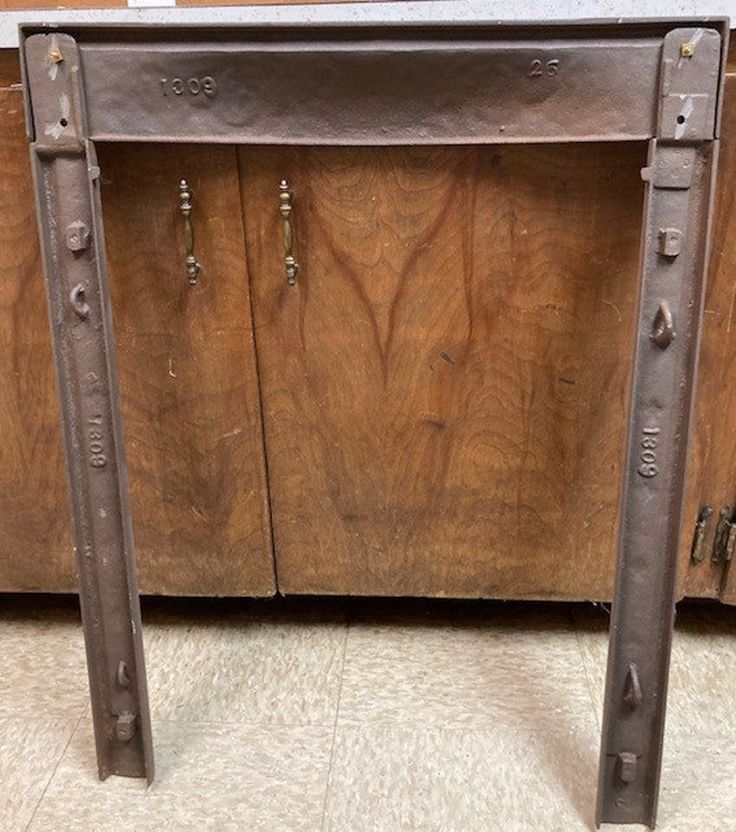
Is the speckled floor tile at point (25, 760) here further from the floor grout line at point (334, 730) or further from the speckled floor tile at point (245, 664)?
the floor grout line at point (334, 730)

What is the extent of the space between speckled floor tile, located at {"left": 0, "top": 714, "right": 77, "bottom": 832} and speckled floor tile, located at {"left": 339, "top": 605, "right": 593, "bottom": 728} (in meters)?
0.39

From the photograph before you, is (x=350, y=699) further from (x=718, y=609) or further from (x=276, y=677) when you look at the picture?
(x=718, y=609)

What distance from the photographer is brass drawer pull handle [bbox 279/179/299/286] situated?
1085 millimetres

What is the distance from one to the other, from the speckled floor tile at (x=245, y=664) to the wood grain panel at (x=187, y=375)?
0.10 m

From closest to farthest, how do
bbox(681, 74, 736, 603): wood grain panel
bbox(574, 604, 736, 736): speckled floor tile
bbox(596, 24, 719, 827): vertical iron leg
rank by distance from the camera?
bbox(596, 24, 719, 827): vertical iron leg
bbox(681, 74, 736, 603): wood grain panel
bbox(574, 604, 736, 736): speckled floor tile

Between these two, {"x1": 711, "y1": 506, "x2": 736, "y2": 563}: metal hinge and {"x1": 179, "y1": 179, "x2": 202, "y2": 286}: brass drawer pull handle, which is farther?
{"x1": 711, "y1": 506, "x2": 736, "y2": 563}: metal hinge

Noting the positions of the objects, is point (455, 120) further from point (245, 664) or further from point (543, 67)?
point (245, 664)

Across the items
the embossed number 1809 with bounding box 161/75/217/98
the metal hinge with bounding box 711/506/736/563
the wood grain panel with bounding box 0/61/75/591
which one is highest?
the embossed number 1809 with bounding box 161/75/217/98

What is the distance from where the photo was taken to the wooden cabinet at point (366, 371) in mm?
1093

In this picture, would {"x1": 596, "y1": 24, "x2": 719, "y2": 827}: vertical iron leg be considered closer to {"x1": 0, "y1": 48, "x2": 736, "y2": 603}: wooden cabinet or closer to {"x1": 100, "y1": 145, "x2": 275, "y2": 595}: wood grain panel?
{"x1": 0, "y1": 48, "x2": 736, "y2": 603}: wooden cabinet

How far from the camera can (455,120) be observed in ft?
3.21

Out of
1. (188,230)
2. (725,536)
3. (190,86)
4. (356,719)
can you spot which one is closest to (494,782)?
(356,719)

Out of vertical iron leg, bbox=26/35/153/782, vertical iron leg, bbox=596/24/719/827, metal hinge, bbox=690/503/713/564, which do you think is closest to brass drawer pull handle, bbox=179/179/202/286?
vertical iron leg, bbox=26/35/153/782

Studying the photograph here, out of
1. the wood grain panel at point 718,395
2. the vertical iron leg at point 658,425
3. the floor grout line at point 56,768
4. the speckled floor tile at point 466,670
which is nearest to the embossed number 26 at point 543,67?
the vertical iron leg at point 658,425
